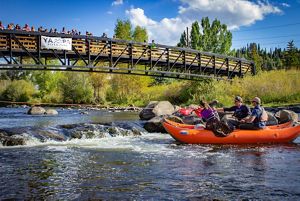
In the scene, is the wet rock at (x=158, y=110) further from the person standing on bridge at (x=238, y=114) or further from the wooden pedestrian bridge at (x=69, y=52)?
→ the person standing on bridge at (x=238, y=114)

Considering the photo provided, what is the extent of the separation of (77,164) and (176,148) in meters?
3.95

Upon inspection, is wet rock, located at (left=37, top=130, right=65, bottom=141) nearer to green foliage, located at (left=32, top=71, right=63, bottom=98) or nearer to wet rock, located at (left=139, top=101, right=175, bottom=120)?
wet rock, located at (left=139, top=101, right=175, bottom=120)

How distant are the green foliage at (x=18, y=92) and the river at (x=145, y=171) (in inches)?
1779

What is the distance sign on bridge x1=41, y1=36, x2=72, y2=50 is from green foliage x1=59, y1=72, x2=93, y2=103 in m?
22.1

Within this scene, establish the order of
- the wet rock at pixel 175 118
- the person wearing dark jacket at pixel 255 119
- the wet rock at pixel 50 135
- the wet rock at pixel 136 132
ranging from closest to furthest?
the person wearing dark jacket at pixel 255 119, the wet rock at pixel 50 135, the wet rock at pixel 175 118, the wet rock at pixel 136 132

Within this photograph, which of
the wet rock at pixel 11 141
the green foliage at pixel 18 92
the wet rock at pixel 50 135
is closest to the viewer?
the wet rock at pixel 11 141

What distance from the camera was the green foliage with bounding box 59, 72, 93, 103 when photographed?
47.2m

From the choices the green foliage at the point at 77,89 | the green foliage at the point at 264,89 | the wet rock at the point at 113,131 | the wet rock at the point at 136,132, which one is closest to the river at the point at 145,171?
the wet rock at the point at 113,131

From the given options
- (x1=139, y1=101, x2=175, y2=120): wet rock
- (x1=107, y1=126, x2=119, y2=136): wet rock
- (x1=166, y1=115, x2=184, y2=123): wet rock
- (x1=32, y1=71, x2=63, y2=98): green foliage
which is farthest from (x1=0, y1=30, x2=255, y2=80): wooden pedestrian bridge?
(x1=32, y1=71, x2=63, y2=98): green foliage

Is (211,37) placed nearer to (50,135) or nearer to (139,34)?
(139,34)

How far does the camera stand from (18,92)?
56.6 m

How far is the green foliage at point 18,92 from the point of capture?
56.4m

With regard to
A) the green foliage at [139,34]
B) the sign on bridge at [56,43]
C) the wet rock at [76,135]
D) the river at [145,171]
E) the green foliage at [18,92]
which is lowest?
the river at [145,171]

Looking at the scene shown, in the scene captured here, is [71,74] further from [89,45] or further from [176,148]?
[176,148]
